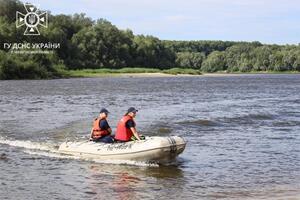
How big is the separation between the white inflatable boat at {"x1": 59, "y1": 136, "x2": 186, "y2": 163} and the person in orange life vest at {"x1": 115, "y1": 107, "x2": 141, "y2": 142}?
231 millimetres

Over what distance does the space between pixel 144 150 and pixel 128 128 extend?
93cm

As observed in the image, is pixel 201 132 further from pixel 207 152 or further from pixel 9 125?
pixel 9 125

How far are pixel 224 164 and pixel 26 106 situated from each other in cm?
2108

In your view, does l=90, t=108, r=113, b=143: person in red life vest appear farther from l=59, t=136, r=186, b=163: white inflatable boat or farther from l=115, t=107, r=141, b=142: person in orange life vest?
l=115, t=107, r=141, b=142: person in orange life vest

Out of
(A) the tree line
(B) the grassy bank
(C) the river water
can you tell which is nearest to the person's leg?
(C) the river water

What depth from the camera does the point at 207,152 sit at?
16812mm

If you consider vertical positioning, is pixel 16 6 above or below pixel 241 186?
above

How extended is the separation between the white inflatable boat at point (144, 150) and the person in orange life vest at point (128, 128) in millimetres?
231

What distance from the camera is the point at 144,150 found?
47.8ft

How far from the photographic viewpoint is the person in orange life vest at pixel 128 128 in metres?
15.0

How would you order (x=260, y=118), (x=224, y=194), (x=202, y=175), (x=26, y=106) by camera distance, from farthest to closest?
(x=26, y=106) < (x=260, y=118) < (x=202, y=175) < (x=224, y=194)

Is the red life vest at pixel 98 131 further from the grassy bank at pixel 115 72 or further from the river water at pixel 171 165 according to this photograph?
the grassy bank at pixel 115 72


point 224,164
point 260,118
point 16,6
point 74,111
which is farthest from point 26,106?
point 16,6

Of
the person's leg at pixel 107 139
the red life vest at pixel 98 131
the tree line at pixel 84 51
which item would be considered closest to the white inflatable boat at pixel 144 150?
the person's leg at pixel 107 139
